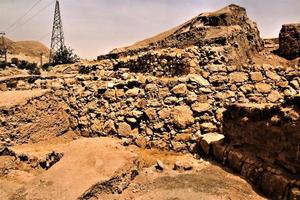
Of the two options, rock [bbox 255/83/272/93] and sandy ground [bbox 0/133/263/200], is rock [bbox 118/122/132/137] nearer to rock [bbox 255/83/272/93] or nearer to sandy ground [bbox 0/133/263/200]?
sandy ground [bbox 0/133/263/200]

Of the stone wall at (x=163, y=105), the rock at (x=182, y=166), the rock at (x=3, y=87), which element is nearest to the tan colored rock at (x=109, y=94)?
the stone wall at (x=163, y=105)

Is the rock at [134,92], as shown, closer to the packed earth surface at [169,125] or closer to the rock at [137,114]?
the packed earth surface at [169,125]

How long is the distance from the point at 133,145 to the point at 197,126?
1740mm

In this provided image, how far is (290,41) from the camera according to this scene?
43.5 feet

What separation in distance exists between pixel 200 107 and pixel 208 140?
131cm

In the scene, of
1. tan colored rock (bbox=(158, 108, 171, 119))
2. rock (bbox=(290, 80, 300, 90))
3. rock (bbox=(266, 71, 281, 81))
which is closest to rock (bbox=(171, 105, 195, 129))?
tan colored rock (bbox=(158, 108, 171, 119))

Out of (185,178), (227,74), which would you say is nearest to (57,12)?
(227,74)

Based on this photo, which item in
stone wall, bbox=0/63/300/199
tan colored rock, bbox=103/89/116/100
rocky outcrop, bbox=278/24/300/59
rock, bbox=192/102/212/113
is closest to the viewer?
stone wall, bbox=0/63/300/199

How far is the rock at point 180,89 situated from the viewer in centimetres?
973

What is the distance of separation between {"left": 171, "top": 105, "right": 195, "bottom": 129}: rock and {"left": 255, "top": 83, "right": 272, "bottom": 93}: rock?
2.10 m

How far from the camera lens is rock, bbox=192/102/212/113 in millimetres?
9302

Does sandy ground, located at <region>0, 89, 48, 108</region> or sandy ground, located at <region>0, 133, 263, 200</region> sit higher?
sandy ground, located at <region>0, 89, 48, 108</region>

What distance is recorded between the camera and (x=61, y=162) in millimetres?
7539

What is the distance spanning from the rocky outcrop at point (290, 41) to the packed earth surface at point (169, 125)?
0.04 m
